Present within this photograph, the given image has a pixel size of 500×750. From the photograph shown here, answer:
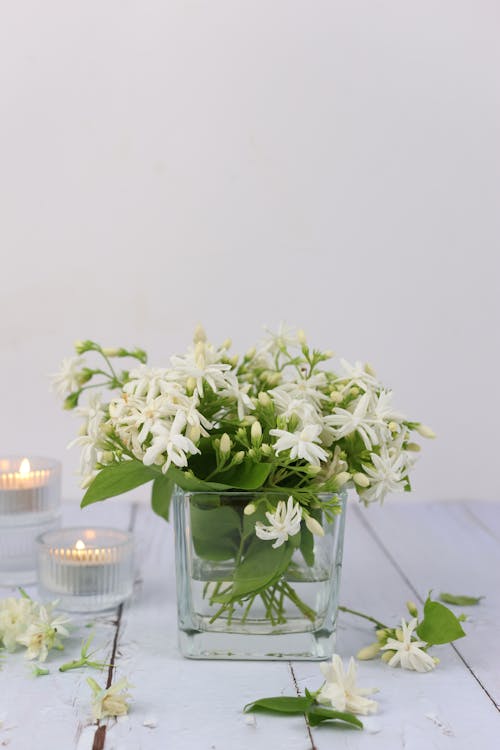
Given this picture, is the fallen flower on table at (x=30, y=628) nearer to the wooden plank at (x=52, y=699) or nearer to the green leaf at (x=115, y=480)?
the wooden plank at (x=52, y=699)

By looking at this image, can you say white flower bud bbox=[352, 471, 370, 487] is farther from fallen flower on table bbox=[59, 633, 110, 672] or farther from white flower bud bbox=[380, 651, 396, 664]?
fallen flower on table bbox=[59, 633, 110, 672]

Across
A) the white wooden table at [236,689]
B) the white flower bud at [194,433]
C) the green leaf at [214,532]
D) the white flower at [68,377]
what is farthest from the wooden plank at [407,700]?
the white flower at [68,377]

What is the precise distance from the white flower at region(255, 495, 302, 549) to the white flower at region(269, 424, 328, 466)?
4cm

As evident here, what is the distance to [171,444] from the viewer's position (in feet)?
2.52

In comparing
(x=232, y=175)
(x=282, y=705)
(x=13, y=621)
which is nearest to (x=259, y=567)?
(x=282, y=705)

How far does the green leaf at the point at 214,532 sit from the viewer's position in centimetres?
84

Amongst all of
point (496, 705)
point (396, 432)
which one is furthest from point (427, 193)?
point (496, 705)

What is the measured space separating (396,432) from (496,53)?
1.08m

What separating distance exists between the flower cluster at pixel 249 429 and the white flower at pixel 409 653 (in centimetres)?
12

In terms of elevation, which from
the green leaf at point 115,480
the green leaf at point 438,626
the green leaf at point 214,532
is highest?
the green leaf at point 115,480

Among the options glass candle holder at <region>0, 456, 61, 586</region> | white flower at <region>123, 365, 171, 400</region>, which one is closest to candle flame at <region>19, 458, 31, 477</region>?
glass candle holder at <region>0, 456, 61, 586</region>

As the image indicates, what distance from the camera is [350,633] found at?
962 mm

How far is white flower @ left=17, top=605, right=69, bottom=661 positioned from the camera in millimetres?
865

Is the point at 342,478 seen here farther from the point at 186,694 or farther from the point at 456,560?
the point at 456,560
